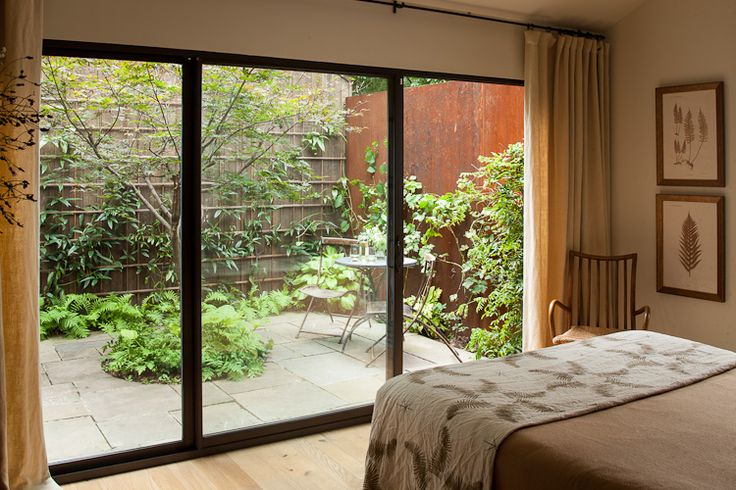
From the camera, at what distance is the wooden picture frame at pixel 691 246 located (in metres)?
4.49

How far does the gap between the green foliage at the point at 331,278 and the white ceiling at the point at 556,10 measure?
1.55 m

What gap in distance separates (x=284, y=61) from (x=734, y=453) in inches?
111

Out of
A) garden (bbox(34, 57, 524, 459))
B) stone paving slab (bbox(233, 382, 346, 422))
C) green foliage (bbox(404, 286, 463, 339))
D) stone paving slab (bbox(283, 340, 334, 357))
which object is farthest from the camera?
green foliage (bbox(404, 286, 463, 339))

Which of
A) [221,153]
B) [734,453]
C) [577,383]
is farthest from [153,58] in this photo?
[734,453]

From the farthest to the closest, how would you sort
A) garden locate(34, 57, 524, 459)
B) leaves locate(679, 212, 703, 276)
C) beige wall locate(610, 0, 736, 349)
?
leaves locate(679, 212, 703, 276) < beige wall locate(610, 0, 736, 349) < garden locate(34, 57, 524, 459)

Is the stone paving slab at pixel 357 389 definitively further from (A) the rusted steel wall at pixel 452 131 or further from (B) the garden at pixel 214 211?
(A) the rusted steel wall at pixel 452 131

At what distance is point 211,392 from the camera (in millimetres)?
3918

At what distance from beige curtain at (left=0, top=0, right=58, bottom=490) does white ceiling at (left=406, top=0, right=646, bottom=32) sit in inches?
81.5

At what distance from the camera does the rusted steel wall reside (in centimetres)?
561

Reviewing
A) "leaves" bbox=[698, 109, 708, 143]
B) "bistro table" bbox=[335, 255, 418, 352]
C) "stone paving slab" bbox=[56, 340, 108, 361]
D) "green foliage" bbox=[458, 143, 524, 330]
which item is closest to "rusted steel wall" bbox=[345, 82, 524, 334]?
"green foliage" bbox=[458, 143, 524, 330]

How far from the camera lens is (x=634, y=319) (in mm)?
4699

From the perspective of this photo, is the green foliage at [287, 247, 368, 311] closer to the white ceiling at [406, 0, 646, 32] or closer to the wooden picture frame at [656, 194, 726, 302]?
the white ceiling at [406, 0, 646, 32]

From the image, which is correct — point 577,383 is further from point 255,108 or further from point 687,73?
point 687,73

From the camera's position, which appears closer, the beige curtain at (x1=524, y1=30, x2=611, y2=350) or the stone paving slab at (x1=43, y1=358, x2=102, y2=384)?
the stone paving slab at (x1=43, y1=358, x2=102, y2=384)
